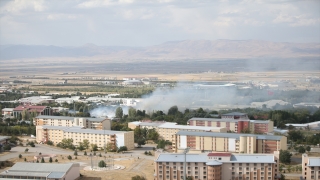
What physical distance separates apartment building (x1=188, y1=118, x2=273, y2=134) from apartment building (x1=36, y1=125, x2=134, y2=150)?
3028 millimetres

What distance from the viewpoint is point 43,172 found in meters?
10.9

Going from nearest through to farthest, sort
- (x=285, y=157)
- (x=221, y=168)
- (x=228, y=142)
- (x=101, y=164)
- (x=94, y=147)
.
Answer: (x=221, y=168)
(x=101, y=164)
(x=285, y=157)
(x=228, y=142)
(x=94, y=147)

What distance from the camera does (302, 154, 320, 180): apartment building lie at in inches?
417

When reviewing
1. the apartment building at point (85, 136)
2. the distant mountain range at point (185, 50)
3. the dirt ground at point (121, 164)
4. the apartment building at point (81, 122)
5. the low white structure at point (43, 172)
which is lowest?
the dirt ground at point (121, 164)

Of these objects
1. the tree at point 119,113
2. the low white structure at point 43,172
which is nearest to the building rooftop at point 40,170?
the low white structure at point 43,172

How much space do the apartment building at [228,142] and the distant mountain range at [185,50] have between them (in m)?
42.3

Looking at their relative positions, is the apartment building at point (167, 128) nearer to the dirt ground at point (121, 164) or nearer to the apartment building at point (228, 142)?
the apartment building at point (228, 142)

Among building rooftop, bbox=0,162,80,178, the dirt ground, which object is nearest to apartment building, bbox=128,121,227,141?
the dirt ground

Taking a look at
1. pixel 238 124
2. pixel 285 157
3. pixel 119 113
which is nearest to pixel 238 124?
pixel 238 124

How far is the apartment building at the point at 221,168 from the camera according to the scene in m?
10.7

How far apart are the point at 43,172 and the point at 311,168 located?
5083 mm

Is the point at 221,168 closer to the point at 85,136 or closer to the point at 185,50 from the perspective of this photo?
the point at 85,136

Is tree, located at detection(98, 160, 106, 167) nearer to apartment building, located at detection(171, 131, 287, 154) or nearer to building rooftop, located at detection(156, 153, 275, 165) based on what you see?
building rooftop, located at detection(156, 153, 275, 165)

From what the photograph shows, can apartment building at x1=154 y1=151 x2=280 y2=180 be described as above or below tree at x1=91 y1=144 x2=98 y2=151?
above
